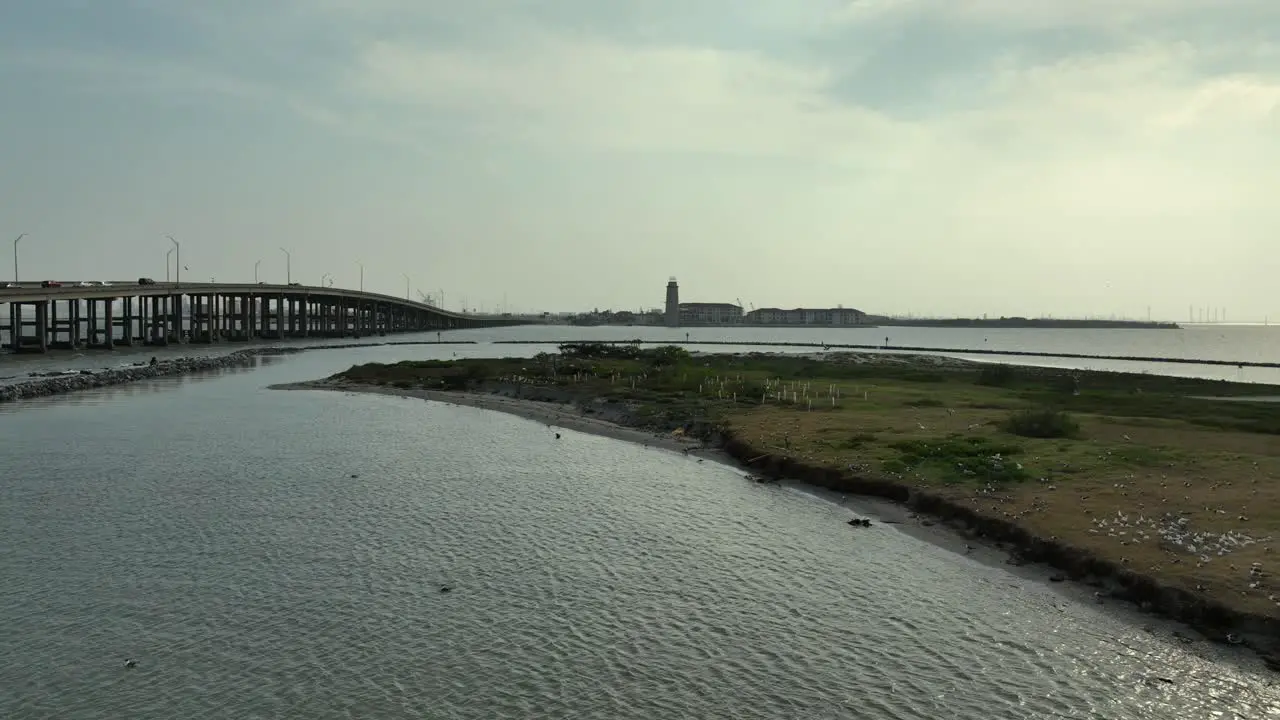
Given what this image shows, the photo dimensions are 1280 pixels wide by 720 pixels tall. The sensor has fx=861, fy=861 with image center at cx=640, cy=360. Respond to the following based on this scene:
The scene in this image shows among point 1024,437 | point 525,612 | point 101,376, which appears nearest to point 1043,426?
point 1024,437

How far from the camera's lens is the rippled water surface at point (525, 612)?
15148 millimetres

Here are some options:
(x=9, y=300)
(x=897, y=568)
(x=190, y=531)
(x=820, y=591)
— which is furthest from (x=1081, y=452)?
(x=9, y=300)

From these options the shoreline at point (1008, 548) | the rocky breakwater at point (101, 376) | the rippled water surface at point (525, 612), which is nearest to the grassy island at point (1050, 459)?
the shoreline at point (1008, 548)

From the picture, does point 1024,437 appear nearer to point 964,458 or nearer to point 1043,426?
point 1043,426

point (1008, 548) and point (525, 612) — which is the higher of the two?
point (1008, 548)

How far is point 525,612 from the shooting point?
760 inches

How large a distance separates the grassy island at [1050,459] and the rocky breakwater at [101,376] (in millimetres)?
33283

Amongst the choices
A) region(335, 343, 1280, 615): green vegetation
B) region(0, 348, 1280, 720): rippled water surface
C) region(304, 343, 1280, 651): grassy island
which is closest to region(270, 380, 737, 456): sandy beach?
region(304, 343, 1280, 651): grassy island

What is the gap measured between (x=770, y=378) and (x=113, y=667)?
65051 millimetres

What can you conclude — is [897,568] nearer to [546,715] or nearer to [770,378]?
[546,715]

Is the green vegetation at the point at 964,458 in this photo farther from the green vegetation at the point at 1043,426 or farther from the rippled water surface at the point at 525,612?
the rippled water surface at the point at 525,612

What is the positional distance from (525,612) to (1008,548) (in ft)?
44.4

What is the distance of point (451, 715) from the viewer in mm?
14414

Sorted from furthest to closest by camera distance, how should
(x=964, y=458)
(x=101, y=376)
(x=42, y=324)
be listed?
(x=42, y=324) → (x=101, y=376) → (x=964, y=458)
